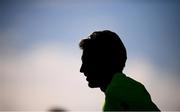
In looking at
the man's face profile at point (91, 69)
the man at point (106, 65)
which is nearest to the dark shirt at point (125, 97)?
the man at point (106, 65)

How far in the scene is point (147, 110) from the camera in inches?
37.1

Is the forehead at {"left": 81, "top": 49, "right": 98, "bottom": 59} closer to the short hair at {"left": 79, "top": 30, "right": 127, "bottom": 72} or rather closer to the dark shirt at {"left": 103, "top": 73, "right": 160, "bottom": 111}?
the short hair at {"left": 79, "top": 30, "right": 127, "bottom": 72}

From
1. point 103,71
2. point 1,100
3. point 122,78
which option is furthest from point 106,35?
point 1,100

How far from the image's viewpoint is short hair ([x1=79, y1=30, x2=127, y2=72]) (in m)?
1.10

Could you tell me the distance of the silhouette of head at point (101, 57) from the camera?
3.52 ft

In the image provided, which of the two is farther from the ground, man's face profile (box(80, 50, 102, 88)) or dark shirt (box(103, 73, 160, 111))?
man's face profile (box(80, 50, 102, 88))

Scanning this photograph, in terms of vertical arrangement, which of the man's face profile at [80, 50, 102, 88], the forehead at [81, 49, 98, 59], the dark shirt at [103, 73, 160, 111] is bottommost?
the dark shirt at [103, 73, 160, 111]

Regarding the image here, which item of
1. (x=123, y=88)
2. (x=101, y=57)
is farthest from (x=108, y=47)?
(x=123, y=88)

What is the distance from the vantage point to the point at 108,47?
1113mm

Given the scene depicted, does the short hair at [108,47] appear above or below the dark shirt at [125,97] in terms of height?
above

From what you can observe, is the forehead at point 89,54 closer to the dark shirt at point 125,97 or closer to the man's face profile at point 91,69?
the man's face profile at point 91,69

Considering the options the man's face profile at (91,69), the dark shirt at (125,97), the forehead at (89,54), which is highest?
the forehead at (89,54)

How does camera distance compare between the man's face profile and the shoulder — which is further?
the man's face profile

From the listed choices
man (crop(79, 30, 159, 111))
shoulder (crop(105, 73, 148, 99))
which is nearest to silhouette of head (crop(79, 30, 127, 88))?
man (crop(79, 30, 159, 111))
